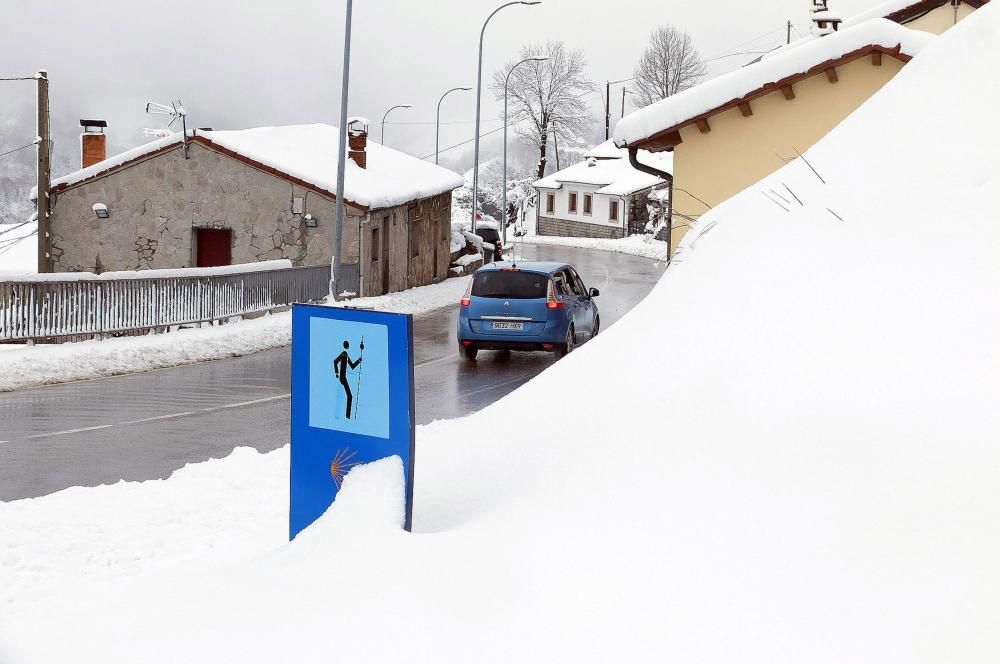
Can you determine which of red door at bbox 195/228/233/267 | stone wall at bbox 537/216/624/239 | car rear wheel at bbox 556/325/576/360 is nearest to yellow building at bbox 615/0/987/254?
car rear wheel at bbox 556/325/576/360

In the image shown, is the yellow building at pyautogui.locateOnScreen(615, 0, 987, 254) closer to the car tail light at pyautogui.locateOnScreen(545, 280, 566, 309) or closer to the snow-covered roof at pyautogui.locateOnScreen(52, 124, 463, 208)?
the car tail light at pyautogui.locateOnScreen(545, 280, 566, 309)

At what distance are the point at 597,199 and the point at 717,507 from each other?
8101 cm

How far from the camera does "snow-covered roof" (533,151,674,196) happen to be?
80.9m

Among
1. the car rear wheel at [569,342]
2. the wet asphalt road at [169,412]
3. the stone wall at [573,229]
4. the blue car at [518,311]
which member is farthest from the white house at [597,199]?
the wet asphalt road at [169,412]

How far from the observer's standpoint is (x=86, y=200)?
1323 inches

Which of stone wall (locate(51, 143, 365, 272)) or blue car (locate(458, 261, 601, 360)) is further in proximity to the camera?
stone wall (locate(51, 143, 365, 272))

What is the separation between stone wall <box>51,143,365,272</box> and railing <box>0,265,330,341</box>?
5.20m

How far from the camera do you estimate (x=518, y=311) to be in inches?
819

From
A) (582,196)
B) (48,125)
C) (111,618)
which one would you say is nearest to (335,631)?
(111,618)

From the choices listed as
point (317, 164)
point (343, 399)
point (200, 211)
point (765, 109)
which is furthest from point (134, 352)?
point (317, 164)

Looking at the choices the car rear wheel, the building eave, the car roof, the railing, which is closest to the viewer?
the building eave

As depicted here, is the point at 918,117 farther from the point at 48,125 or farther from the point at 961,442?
the point at 48,125

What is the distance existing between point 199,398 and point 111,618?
11977mm

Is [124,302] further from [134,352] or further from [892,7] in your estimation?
[892,7]
